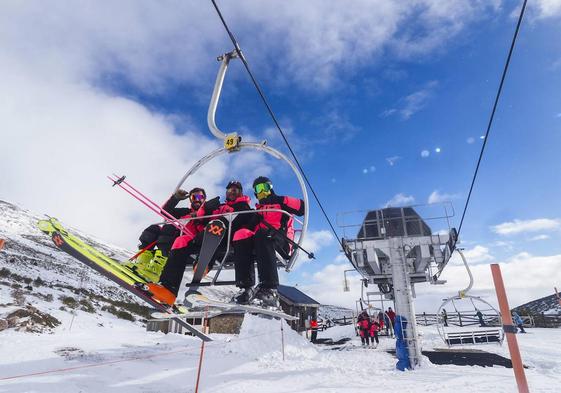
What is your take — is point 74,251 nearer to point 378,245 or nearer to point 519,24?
point 519,24

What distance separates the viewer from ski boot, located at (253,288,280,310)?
4.32 m

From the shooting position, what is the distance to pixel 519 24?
3984 millimetres

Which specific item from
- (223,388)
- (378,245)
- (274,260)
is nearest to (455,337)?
(378,245)

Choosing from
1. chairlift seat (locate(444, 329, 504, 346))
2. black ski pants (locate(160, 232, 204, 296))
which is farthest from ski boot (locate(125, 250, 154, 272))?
chairlift seat (locate(444, 329, 504, 346))

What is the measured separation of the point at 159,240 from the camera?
5.19 m

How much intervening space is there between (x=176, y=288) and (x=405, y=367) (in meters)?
7.49

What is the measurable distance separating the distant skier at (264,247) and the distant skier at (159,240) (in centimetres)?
123

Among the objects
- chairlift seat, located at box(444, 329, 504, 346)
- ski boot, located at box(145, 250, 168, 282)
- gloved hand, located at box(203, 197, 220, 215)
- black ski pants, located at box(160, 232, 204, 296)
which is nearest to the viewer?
black ski pants, located at box(160, 232, 204, 296)

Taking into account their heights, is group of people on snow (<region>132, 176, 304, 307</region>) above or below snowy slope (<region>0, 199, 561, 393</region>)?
above

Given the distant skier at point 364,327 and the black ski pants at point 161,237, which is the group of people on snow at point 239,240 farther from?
the distant skier at point 364,327

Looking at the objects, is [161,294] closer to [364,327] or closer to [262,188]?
[262,188]

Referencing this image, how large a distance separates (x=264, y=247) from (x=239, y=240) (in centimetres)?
36

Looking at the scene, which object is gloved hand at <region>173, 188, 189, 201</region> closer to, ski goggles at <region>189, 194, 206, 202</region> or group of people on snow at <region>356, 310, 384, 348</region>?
ski goggles at <region>189, 194, 206, 202</region>

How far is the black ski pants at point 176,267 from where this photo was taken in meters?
4.54
